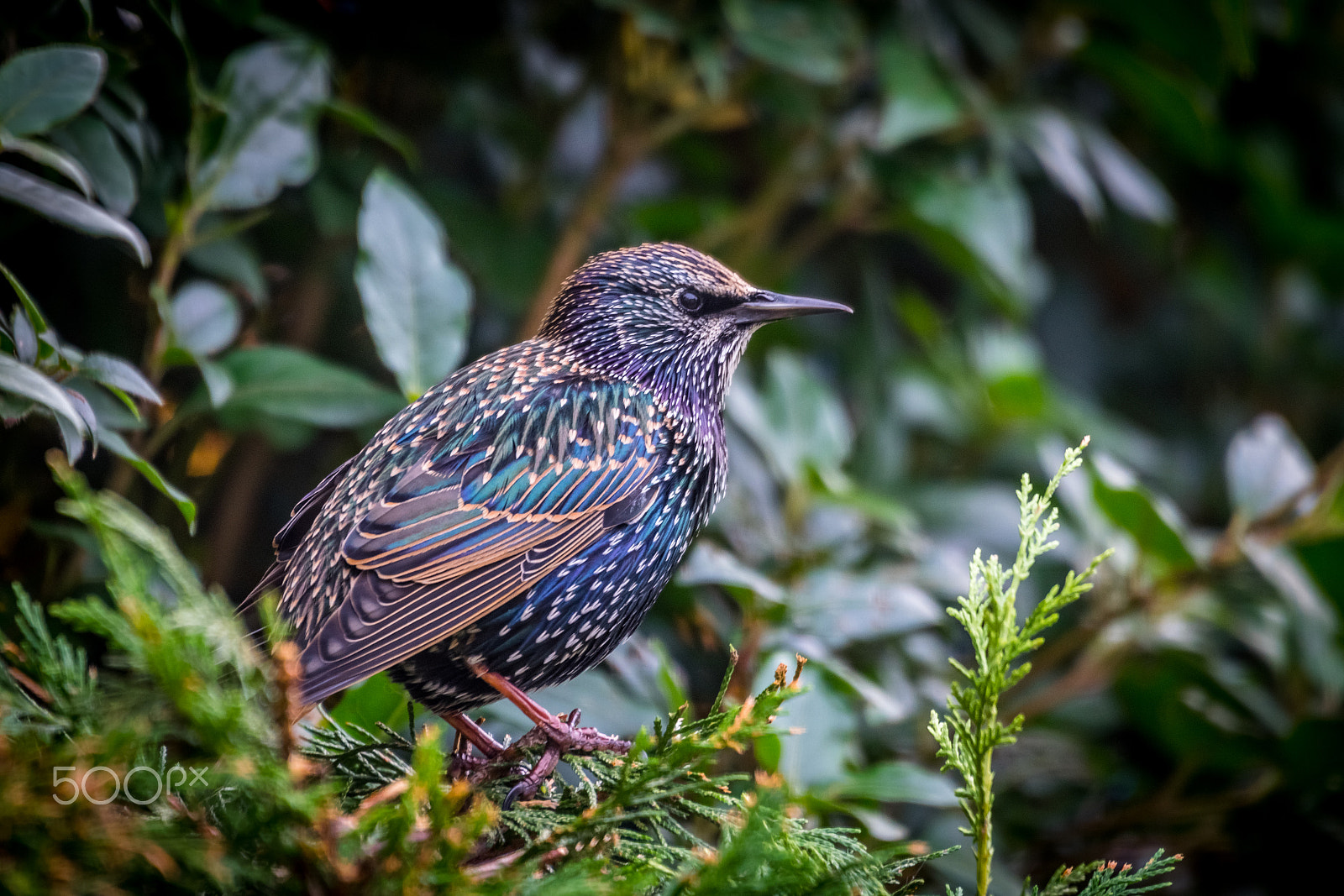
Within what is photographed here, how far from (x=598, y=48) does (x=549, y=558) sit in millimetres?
1850

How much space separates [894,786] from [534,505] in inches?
34.6

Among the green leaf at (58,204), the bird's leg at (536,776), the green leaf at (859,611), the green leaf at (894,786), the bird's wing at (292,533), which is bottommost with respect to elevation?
the green leaf at (894,786)

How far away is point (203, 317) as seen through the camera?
5.87ft

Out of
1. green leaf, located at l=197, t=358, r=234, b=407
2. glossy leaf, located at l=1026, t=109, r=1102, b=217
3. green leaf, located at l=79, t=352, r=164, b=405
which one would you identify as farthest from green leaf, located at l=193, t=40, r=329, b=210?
glossy leaf, located at l=1026, t=109, r=1102, b=217

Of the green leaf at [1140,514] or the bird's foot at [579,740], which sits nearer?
the bird's foot at [579,740]

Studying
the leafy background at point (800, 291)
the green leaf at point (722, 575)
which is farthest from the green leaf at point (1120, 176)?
the green leaf at point (722, 575)

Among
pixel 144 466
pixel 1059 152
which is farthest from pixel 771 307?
pixel 1059 152

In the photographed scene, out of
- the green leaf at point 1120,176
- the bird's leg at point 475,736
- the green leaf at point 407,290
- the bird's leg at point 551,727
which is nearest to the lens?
the bird's leg at point 551,727

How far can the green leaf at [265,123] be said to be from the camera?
1.87 metres

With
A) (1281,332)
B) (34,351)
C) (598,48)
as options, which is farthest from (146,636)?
(1281,332)

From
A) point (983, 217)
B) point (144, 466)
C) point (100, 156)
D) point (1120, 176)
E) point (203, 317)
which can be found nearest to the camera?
point (144, 466)

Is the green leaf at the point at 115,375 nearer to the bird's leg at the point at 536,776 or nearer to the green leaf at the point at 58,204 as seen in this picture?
the green leaf at the point at 58,204

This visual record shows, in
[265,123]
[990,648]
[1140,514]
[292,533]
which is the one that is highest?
[265,123]

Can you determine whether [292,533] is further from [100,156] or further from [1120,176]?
[1120,176]
